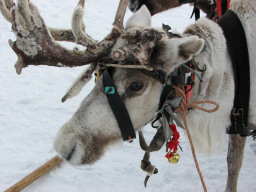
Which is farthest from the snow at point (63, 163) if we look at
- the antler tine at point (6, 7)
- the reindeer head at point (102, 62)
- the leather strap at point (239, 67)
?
the antler tine at point (6, 7)

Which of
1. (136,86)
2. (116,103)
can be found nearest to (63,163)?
(116,103)

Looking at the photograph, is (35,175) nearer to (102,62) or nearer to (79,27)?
(102,62)

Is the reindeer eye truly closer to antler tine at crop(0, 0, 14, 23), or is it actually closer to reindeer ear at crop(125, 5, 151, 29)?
reindeer ear at crop(125, 5, 151, 29)

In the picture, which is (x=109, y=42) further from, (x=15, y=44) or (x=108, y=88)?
(x=15, y=44)

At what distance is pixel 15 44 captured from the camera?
163 centimetres

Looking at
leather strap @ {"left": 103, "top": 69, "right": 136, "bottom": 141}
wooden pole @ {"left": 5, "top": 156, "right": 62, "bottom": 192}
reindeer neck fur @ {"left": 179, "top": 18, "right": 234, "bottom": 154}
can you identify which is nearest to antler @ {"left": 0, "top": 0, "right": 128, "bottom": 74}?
leather strap @ {"left": 103, "top": 69, "right": 136, "bottom": 141}

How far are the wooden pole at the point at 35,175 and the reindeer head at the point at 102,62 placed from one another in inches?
58.5

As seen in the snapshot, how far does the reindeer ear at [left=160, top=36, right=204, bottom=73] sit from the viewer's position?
159cm

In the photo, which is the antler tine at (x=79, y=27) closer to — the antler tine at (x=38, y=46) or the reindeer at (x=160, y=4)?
the antler tine at (x=38, y=46)

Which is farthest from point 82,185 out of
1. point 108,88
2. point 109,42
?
point 109,42

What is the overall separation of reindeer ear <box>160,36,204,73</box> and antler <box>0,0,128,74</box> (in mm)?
396

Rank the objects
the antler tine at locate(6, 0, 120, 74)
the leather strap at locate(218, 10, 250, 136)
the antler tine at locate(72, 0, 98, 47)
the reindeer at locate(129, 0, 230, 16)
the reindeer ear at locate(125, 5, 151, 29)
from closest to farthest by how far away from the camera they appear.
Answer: the antler tine at locate(6, 0, 120, 74) < the antler tine at locate(72, 0, 98, 47) < the reindeer ear at locate(125, 5, 151, 29) < the leather strap at locate(218, 10, 250, 136) < the reindeer at locate(129, 0, 230, 16)

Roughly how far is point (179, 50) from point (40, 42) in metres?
0.93

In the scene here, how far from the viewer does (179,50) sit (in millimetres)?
1648
